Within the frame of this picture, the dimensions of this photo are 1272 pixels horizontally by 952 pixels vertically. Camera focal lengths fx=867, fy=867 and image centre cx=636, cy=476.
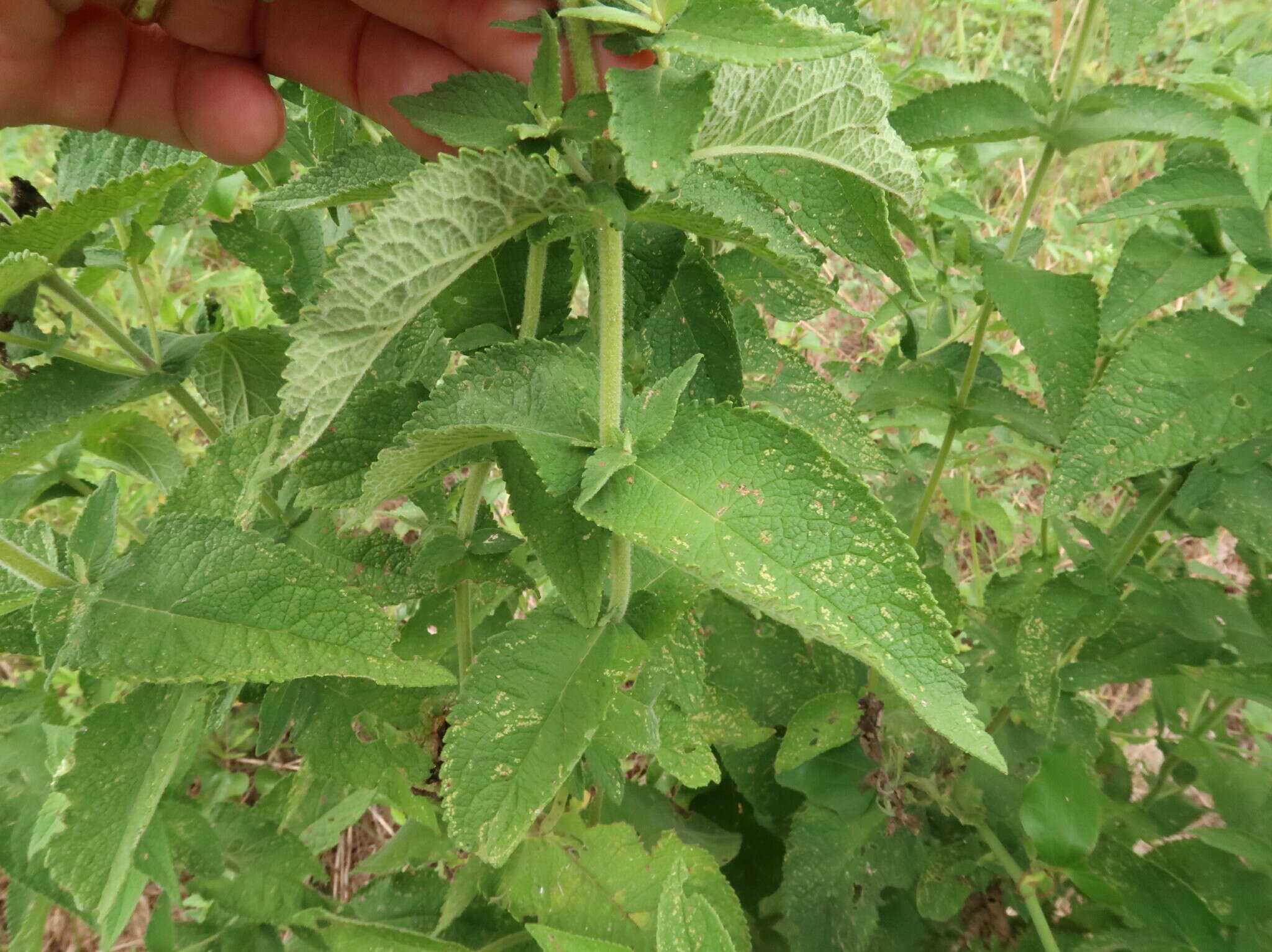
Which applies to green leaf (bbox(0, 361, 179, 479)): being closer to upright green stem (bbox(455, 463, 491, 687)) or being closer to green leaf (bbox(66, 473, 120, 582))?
green leaf (bbox(66, 473, 120, 582))

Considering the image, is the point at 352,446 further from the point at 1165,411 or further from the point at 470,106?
the point at 1165,411

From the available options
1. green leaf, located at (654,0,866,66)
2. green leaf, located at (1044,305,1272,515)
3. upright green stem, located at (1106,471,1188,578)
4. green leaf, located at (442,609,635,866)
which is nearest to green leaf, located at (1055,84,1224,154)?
green leaf, located at (1044,305,1272,515)

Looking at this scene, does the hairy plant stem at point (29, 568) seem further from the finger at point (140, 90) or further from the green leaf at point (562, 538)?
the finger at point (140, 90)

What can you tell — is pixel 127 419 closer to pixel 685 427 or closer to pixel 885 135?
pixel 685 427

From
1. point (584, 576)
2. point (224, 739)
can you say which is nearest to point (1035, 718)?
point (584, 576)

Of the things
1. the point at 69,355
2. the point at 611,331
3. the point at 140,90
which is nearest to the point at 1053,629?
the point at 611,331
